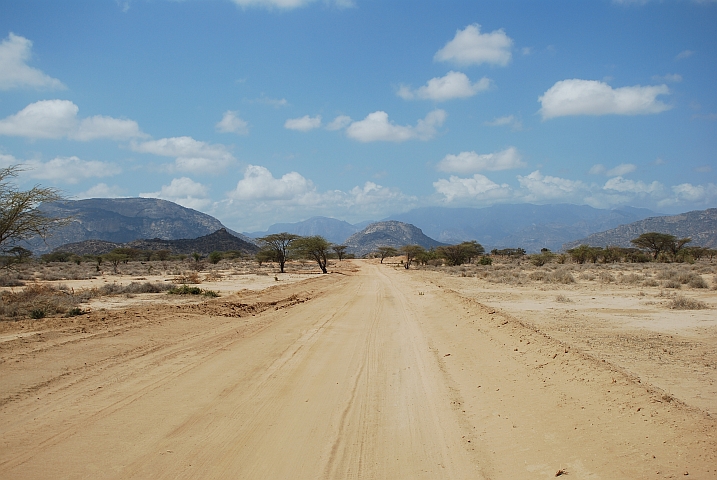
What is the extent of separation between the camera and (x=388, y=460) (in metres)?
5.00

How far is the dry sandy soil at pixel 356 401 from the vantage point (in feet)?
15.7

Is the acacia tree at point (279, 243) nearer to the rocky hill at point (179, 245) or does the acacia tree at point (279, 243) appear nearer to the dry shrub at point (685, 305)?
the dry shrub at point (685, 305)

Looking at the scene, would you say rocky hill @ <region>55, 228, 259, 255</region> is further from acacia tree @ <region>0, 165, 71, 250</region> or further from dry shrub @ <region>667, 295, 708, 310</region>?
dry shrub @ <region>667, 295, 708, 310</region>

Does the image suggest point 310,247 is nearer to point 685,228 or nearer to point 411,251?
point 411,251

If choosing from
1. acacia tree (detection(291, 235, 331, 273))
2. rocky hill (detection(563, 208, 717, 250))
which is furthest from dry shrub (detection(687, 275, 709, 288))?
rocky hill (detection(563, 208, 717, 250))

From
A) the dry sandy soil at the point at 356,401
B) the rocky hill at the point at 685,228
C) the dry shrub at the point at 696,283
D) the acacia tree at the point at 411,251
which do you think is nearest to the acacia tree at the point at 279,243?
the acacia tree at the point at 411,251

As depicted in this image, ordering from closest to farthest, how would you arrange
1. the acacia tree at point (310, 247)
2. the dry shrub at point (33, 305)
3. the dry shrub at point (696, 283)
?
1. the dry shrub at point (33, 305)
2. the dry shrub at point (696, 283)
3. the acacia tree at point (310, 247)

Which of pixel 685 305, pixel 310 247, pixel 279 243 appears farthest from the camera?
pixel 279 243

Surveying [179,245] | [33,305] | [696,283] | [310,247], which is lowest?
[696,283]

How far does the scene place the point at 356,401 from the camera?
6.85 m

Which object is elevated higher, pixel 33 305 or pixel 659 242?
pixel 659 242

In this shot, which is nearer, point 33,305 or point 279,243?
point 33,305

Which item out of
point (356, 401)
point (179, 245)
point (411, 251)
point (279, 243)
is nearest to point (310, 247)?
point (279, 243)

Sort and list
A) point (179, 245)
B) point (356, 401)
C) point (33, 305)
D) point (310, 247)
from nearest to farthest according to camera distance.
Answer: point (356, 401) < point (33, 305) < point (310, 247) < point (179, 245)
